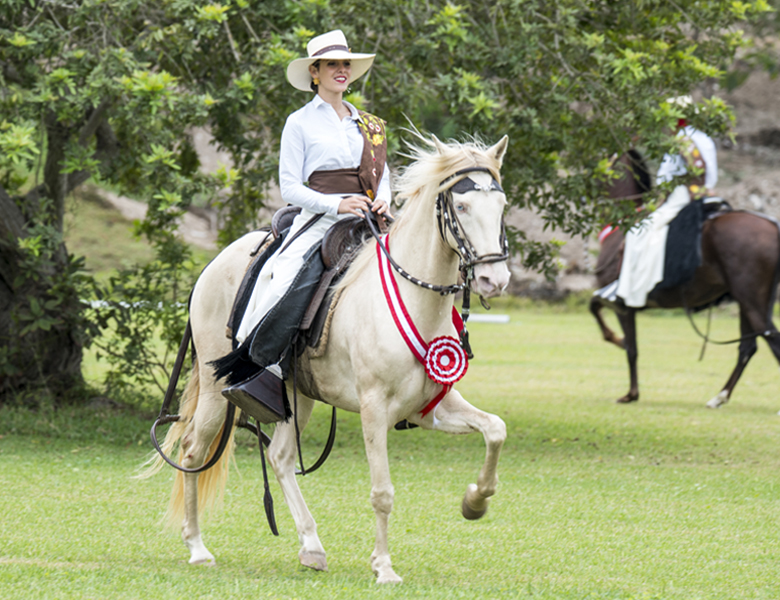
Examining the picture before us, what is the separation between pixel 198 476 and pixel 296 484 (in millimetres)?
587

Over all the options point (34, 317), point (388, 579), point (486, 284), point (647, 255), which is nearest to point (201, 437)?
point (388, 579)

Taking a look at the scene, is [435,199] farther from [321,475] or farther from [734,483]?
[734,483]

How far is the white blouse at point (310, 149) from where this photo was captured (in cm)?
461

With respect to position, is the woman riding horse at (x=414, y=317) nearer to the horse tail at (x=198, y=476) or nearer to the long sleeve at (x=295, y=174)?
the long sleeve at (x=295, y=174)

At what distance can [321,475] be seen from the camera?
734 centimetres

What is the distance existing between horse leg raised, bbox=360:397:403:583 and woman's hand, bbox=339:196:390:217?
0.90 m

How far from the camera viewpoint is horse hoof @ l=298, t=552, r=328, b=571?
4.63 m

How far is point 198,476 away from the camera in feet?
16.9

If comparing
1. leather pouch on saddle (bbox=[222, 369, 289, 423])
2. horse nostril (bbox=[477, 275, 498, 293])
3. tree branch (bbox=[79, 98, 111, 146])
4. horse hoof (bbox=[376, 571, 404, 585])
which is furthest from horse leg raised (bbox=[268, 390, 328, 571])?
tree branch (bbox=[79, 98, 111, 146])

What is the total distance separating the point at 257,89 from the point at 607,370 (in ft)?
30.1

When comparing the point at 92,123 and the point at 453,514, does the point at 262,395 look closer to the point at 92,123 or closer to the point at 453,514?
the point at 453,514

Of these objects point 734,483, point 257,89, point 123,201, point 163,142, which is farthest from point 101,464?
point 123,201

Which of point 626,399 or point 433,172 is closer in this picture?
point 433,172

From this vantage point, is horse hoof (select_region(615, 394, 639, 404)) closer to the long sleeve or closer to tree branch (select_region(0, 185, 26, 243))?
tree branch (select_region(0, 185, 26, 243))
